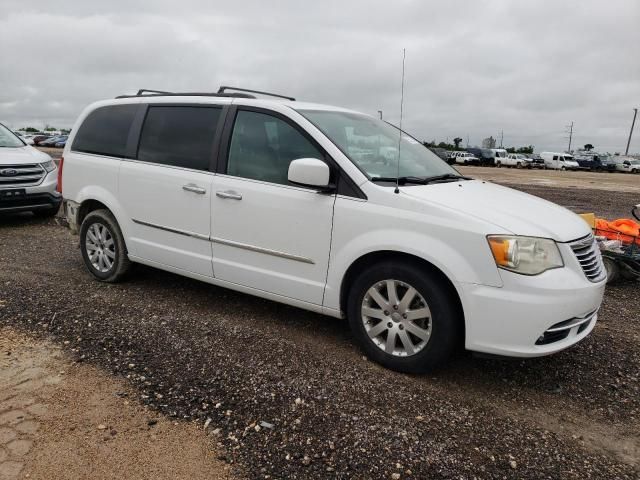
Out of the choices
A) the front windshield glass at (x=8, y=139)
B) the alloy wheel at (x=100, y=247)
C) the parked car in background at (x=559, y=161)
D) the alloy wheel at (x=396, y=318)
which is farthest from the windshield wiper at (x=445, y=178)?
the parked car in background at (x=559, y=161)

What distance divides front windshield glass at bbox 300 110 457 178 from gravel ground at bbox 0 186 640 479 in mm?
1371

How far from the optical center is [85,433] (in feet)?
9.04

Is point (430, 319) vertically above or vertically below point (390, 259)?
below

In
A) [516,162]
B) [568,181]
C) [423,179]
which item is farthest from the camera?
[516,162]

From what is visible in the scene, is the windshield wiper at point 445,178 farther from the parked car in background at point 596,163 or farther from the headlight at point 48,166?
the parked car in background at point 596,163

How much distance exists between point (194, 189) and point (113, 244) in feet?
4.47

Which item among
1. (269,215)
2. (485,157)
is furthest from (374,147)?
(485,157)

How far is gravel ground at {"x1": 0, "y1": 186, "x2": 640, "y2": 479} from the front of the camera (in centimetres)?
266

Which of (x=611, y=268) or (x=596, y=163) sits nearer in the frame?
(x=611, y=268)

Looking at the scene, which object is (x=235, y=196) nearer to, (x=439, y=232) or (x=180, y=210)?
(x=180, y=210)

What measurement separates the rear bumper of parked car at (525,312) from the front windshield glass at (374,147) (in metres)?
1.11

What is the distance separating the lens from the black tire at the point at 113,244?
5.00m

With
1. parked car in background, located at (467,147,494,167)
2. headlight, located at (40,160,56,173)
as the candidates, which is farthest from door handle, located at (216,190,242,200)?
parked car in background, located at (467,147,494,167)

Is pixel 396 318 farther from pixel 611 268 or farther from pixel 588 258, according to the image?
pixel 611 268
